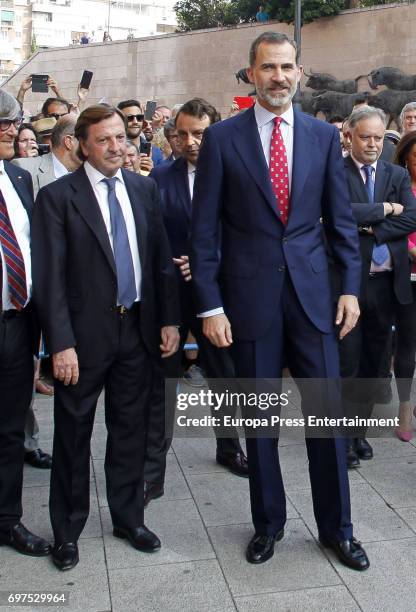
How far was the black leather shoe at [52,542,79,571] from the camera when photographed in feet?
11.1

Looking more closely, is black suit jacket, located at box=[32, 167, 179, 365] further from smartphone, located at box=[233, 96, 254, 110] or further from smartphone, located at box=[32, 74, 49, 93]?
smartphone, located at box=[32, 74, 49, 93]

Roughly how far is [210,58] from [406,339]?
28.3m

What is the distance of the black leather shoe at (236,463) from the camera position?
4375 millimetres

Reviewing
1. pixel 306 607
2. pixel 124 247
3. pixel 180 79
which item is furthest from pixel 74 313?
pixel 180 79

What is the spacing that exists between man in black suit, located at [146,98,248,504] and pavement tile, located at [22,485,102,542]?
12.8 inches

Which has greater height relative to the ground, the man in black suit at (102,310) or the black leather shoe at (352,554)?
the man in black suit at (102,310)

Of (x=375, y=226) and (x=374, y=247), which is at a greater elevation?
(x=375, y=226)

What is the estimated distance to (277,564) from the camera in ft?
11.1

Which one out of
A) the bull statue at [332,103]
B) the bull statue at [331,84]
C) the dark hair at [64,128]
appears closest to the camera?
the dark hair at [64,128]

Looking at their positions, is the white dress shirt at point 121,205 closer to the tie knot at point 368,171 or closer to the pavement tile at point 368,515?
the pavement tile at point 368,515

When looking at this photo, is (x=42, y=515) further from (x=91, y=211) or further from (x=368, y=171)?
(x=368, y=171)

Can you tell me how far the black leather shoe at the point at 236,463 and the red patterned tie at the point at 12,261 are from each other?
5.35 ft

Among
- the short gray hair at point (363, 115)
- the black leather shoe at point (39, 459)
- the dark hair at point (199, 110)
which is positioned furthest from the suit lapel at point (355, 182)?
the black leather shoe at point (39, 459)

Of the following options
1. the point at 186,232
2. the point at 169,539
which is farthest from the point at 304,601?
the point at 186,232
